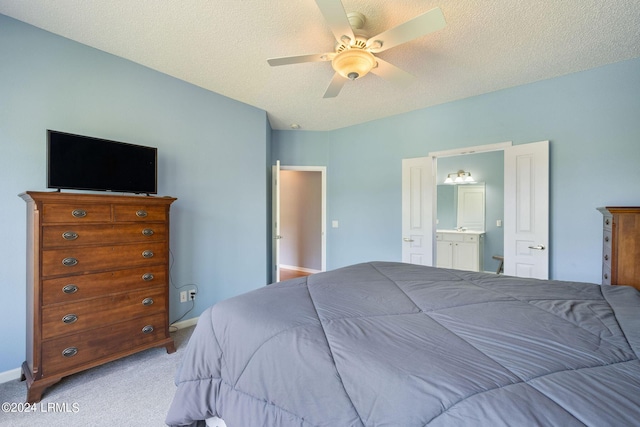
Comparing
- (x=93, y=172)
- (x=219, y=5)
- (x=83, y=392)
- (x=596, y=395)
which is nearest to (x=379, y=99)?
(x=219, y=5)

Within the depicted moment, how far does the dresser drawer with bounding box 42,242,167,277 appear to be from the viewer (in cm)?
171

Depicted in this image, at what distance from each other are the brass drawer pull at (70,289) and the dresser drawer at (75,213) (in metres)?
0.43

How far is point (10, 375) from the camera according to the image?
188 centimetres

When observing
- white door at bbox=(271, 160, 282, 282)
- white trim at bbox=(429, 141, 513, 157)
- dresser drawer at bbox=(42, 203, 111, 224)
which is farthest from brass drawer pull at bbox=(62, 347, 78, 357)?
white trim at bbox=(429, 141, 513, 157)

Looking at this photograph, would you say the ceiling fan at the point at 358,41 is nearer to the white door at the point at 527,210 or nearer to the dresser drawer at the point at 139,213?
the dresser drawer at the point at 139,213

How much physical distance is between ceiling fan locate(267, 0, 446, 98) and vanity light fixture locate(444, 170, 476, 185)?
145 inches

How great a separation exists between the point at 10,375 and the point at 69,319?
70 cm

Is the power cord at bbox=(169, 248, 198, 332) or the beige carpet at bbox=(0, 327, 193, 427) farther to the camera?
the power cord at bbox=(169, 248, 198, 332)

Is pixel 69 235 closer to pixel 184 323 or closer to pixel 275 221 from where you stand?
pixel 184 323

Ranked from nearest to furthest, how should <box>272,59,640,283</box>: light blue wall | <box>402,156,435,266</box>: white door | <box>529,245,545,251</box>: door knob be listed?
1. <box>272,59,640,283</box>: light blue wall
2. <box>529,245,545,251</box>: door knob
3. <box>402,156,435,266</box>: white door

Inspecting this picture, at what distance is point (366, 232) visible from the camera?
4016 millimetres

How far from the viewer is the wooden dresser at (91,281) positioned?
1.67 metres

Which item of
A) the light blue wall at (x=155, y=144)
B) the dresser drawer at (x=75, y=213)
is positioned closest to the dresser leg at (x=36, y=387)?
the light blue wall at (x=155, y=144)

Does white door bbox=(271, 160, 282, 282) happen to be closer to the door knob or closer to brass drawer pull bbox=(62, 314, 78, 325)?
brass drawer pull bbox=(62, 314, 78, 325)
